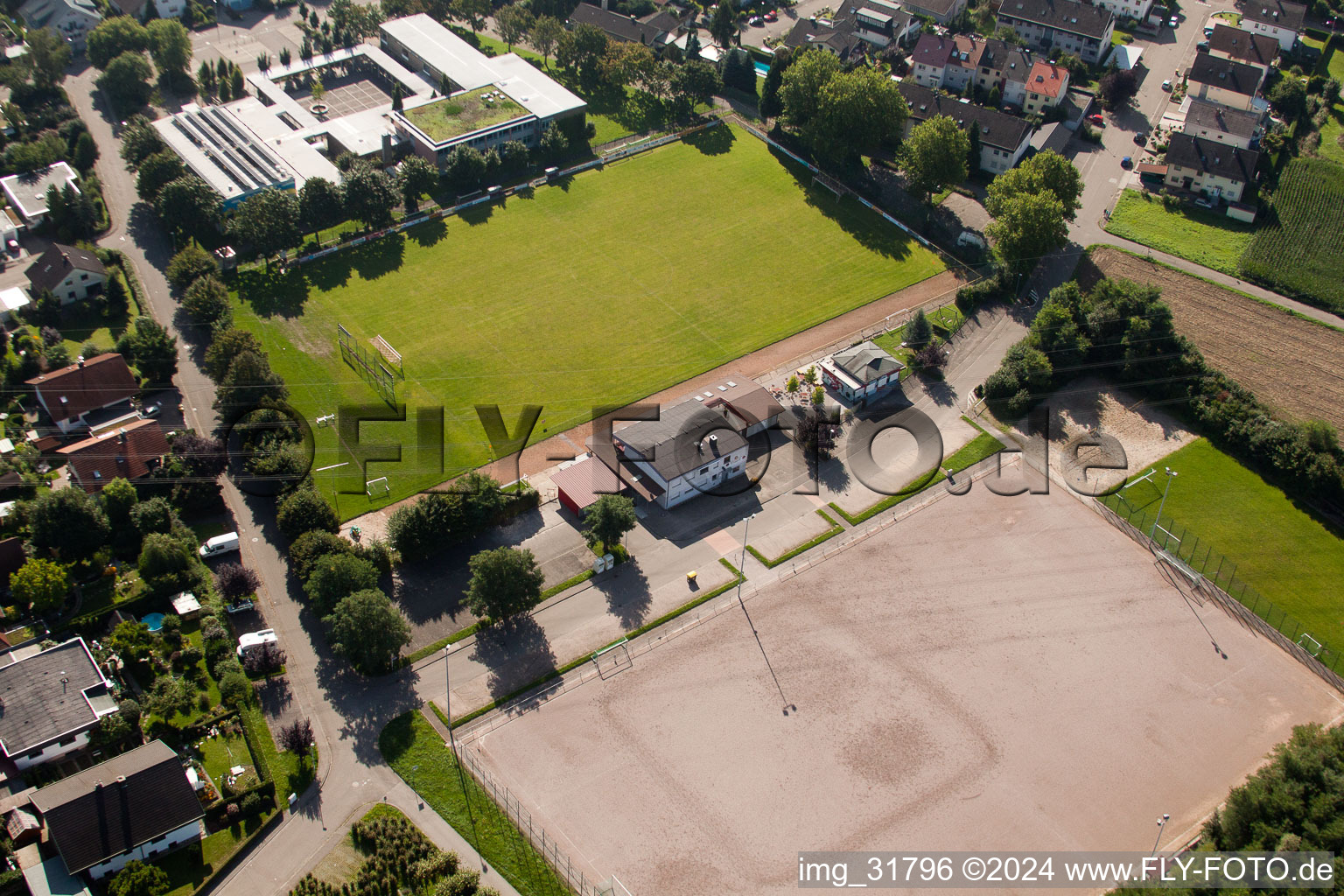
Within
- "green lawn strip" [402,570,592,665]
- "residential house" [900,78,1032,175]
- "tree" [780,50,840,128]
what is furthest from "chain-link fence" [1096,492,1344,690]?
"tree" [780,50,840,128]

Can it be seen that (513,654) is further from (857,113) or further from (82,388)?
(857,113)

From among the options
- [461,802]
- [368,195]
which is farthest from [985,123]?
[461,802]

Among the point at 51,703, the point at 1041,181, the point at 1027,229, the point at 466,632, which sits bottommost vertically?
the point at 51,703

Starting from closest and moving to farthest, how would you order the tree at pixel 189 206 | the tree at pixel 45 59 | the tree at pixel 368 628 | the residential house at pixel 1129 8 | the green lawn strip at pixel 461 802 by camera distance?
the green lawn strip at pixel 461 802 < the tree at pixel 368 628 < the tree at pixel 189 206 < the tree at pixel 45 59 < the residential house at pixel 1129 8

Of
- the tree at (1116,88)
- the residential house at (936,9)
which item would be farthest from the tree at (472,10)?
the tree at (1116,88)

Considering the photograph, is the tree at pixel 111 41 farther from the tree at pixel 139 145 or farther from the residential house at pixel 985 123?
the residential house at pixel 985 123

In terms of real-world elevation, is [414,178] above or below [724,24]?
below

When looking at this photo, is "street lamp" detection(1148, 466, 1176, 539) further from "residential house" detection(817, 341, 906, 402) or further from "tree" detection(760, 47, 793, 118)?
"tree" detection(760, 47, 793, 118)
